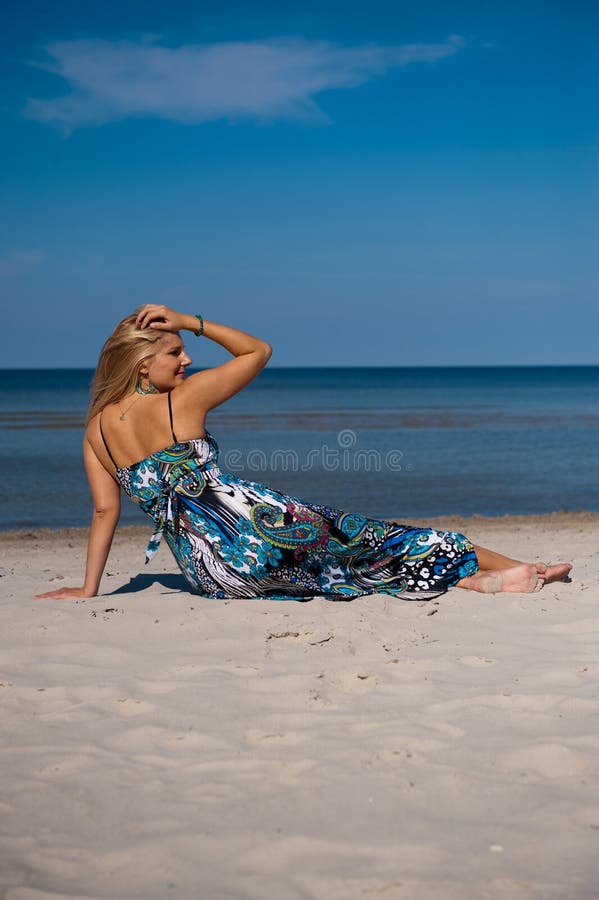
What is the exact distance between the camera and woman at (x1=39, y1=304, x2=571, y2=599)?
4586mm

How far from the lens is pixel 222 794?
2656mm

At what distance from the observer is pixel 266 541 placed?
461 centimetres

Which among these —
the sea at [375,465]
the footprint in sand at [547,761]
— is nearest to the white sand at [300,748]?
the footprint in sand at [547,761]

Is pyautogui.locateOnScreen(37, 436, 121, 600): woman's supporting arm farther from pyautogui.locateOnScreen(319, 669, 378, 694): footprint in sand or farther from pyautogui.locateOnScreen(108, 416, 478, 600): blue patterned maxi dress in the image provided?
pyautogui.locateOnScreen(319, 669, 378, 694): footprint in sand

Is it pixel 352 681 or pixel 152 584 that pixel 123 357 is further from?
pixel 352 681

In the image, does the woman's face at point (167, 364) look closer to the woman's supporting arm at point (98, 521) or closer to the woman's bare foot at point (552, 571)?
the woman's supporting arm at point (98, 521)

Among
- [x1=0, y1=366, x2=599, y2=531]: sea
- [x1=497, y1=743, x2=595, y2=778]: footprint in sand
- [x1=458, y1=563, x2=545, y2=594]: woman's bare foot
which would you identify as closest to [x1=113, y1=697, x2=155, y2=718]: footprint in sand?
[x1=497, y1=743, x2=595, y2=778]: footprint in sand

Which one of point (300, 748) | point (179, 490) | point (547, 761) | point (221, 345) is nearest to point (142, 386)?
point (221, 345)

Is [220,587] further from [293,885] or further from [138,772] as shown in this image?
[293,885]

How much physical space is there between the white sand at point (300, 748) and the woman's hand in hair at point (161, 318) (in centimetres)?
141

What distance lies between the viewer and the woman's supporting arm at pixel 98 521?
469cm

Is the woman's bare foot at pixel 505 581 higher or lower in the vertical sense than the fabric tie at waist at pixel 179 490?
lower

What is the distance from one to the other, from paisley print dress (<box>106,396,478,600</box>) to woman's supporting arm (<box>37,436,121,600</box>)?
0.34ft

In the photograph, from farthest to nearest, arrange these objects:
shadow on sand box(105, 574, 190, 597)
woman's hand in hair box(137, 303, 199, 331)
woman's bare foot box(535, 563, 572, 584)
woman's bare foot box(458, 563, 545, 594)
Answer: shadow on sand box(105, 574, 190, 597) < woman's bare foot box(535, 563, 572, 584) < woman's bare foot box(458, 563, 545, 594) < woman's hand in hair box(137, 303, 199, 331)
